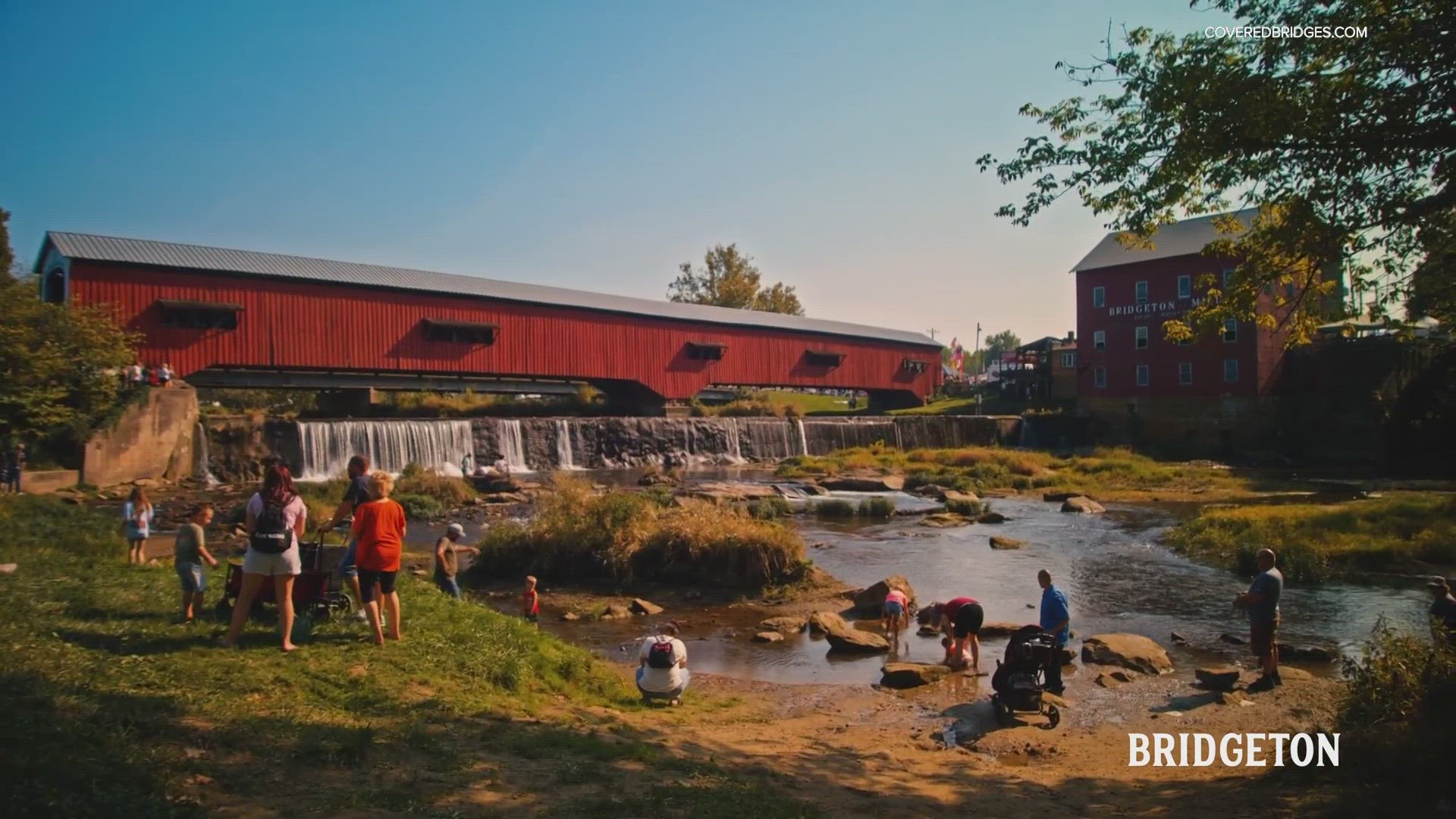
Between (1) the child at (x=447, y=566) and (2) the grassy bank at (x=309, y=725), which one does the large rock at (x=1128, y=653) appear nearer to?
(2) the grassy bank at (x=309, y=725)

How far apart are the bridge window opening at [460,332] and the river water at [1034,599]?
21540 mm

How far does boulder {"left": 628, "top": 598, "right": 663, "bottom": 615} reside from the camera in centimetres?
1352

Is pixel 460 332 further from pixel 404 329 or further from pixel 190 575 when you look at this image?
pixel 190 575

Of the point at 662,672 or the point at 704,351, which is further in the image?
the point at 704,351

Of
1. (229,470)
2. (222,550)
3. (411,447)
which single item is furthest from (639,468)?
(222,550)

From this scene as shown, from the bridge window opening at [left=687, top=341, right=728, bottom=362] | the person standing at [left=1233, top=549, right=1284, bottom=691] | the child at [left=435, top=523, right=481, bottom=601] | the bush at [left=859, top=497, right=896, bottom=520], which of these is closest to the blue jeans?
the child at [left=435, top=523, right=481, bottom=601]

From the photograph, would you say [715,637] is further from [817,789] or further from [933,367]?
[933,367]

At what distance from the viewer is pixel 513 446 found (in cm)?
3666

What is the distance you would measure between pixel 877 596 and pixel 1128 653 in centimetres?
397

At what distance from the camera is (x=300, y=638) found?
747 cm

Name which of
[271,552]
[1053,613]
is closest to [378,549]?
[271,552]

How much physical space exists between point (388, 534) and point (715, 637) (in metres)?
5.92

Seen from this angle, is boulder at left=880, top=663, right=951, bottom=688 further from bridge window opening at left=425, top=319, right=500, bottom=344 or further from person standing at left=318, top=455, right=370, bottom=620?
bridge window opening at left=425, top=319, right=500, bottom=344

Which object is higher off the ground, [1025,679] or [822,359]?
[822,359]
